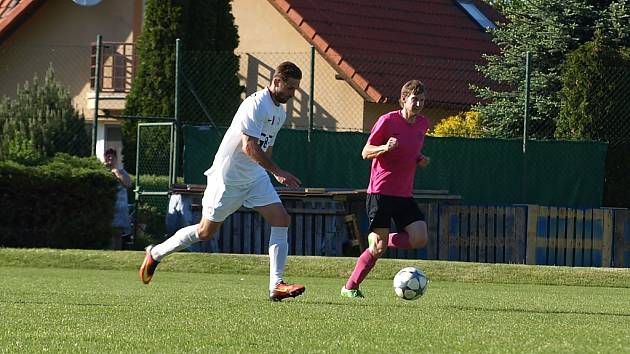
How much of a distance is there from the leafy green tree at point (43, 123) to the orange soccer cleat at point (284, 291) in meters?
13.0

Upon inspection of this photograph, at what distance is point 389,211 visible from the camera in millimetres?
12664

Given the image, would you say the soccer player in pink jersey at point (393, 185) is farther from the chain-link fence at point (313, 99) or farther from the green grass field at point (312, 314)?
the chain-link fence at point (313, 99)

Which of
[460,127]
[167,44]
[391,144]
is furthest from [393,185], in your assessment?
[167,44]

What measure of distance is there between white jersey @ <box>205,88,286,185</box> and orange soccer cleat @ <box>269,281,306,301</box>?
102cm

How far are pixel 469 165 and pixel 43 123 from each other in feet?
30.3

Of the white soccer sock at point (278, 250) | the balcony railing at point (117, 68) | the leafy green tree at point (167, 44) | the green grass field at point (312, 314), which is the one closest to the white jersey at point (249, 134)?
the white soccer sock at point (278, 250)

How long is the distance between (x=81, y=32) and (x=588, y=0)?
13757 mm

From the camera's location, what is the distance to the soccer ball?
39.7ft

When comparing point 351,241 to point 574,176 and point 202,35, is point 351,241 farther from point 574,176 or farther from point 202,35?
point 202,35

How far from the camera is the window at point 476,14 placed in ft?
115

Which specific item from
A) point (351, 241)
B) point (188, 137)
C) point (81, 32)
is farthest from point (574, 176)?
point (81, 32)

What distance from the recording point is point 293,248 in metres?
21.0

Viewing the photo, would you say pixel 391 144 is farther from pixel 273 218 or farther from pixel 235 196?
pixel 235 196

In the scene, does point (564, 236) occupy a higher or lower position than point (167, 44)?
lower
